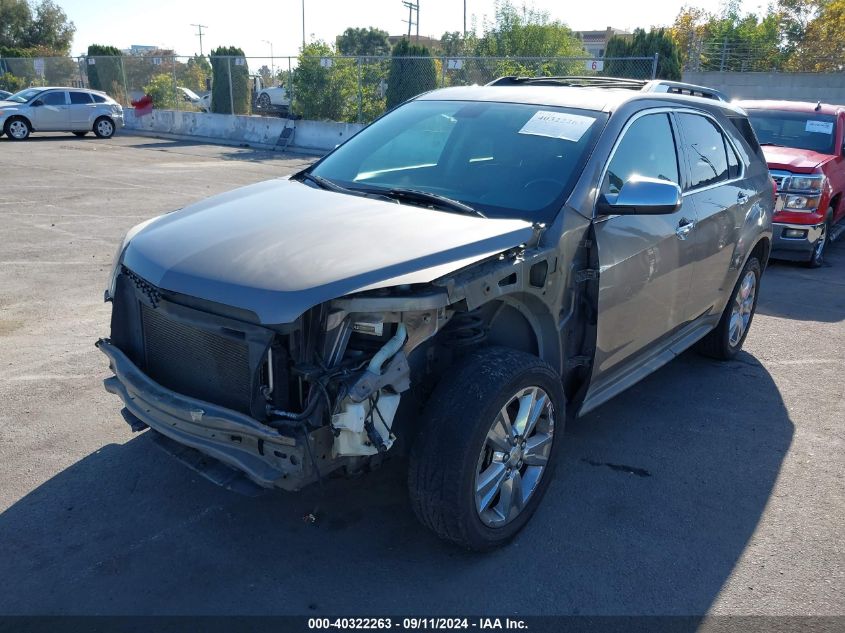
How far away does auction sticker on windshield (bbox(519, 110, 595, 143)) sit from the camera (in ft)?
13.0

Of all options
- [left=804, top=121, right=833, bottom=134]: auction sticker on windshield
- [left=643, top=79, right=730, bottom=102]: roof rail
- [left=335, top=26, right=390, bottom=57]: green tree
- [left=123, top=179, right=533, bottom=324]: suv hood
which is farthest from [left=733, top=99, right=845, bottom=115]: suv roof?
[left=335, top=26, right=390, bottom=57]: green tree

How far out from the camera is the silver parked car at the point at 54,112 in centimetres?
2281

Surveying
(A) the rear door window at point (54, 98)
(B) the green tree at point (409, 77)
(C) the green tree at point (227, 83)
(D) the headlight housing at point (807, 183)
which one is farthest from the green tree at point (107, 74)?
(D) the headlight housing at point (807, 183)

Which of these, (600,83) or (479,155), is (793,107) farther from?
(479,155)

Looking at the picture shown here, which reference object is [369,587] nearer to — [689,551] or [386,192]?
[689,551]

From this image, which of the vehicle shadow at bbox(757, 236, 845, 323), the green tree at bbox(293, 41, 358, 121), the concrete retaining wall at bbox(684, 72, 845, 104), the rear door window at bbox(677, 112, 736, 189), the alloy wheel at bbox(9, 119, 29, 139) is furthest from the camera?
the alloy wheel at bbox(9, 119, 29, 139)

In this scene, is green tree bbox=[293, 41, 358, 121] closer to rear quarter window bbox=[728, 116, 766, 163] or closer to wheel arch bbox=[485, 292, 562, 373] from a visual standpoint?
rear quarter window bbox=[728, 116, 766, 163]

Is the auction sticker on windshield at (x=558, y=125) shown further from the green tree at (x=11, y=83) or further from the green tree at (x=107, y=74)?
the green tree at (x=11, y=83)

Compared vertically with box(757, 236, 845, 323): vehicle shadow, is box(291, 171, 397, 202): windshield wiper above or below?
above

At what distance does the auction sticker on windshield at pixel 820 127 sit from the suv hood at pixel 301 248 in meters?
8.10

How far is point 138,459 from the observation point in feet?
13.3

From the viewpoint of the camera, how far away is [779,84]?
22719 millimetres

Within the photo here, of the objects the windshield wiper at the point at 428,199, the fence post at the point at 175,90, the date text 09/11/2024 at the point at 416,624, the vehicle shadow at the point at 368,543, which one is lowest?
the date text 09/11/2024 at the point at 416,624

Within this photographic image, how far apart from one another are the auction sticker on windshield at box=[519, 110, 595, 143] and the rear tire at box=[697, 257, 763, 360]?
7.33 ft
